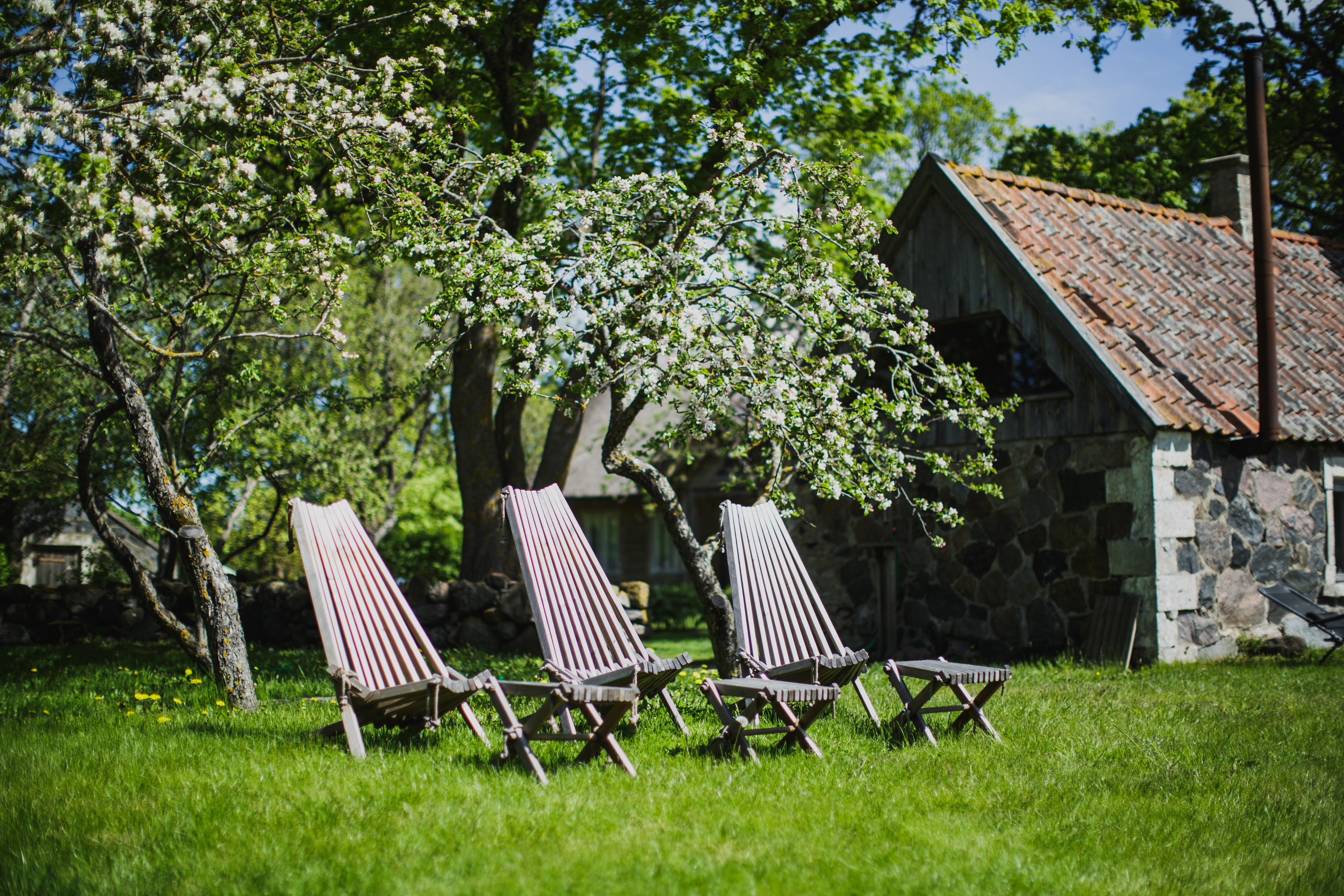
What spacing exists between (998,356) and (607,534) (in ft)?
48.3

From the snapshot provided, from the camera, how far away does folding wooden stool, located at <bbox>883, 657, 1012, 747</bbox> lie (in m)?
5.52

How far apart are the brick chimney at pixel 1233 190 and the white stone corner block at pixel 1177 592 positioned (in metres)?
5.41

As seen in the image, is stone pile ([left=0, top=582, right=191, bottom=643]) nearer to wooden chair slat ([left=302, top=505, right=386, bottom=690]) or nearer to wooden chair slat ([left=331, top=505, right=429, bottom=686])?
wooden chair slat ([left=331, top=505, right=429, bottom=686])

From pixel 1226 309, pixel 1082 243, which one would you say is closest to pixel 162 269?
pixel 1082 243

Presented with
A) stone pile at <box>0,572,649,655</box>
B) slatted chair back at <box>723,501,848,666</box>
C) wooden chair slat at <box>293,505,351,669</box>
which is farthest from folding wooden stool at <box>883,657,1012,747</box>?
stone pile at <box>0,572,649,655</box>

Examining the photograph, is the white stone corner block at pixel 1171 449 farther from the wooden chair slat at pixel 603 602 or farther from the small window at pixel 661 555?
the small window at pixel 661 555

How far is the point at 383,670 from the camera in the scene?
17.4 ft

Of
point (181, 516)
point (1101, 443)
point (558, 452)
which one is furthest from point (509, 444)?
point (1101, 443)

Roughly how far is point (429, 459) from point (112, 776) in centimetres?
1905

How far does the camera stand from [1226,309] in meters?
11.2

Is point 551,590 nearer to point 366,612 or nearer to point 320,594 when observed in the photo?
point 366,612

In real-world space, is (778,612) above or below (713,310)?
below

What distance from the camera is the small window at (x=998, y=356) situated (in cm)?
1038

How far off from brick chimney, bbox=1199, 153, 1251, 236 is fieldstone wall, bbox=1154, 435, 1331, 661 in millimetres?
3840
